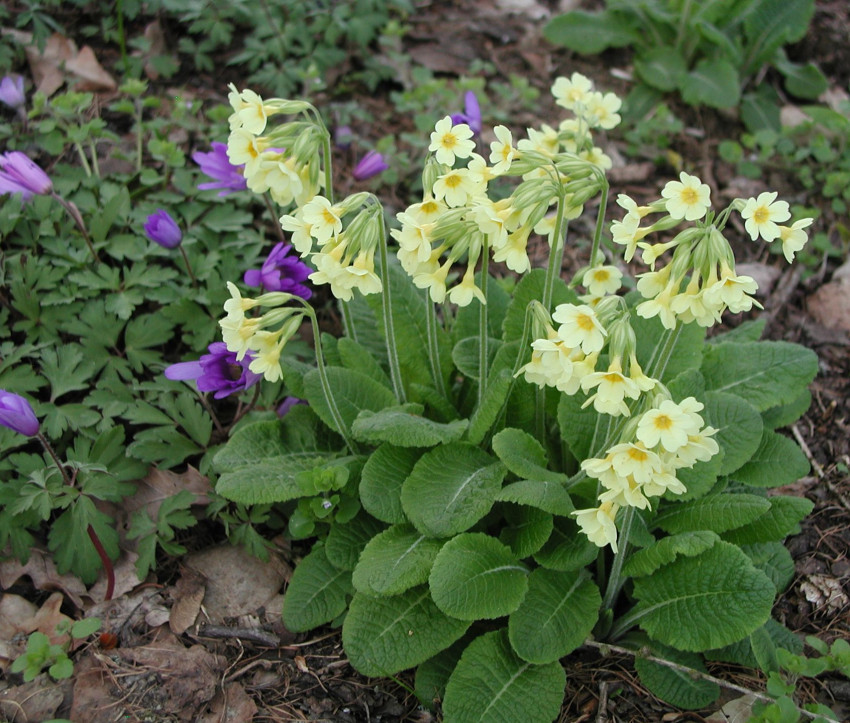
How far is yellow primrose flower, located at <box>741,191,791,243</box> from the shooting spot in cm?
201

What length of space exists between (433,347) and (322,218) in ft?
2.57

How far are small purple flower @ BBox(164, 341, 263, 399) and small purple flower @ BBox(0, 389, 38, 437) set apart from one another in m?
0.45

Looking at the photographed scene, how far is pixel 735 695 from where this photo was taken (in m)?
2.50

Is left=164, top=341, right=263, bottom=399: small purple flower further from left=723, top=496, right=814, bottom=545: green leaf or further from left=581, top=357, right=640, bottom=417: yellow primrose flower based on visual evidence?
left=723, top=496, right=814, bottom=545: green leaf

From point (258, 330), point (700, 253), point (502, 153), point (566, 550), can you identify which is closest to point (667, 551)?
point (566, 550)

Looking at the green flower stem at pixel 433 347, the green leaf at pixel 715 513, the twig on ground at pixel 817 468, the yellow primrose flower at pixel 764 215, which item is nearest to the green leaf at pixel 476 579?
the green leaf at pixel 715 513

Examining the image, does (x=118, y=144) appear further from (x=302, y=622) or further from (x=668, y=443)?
(x=668, y=443)

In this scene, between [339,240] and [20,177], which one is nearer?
[339,240]

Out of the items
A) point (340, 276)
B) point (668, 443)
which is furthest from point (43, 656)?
point (668, 443)

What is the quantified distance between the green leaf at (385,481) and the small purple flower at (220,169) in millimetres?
1273

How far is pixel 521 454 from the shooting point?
99.2 inches

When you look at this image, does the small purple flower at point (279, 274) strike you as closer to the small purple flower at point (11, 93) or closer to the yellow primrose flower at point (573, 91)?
the yellow primrose flower at point (573, 91)

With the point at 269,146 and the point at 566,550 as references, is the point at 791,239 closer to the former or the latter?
the point at 566,550

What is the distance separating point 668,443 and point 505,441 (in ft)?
2.34
